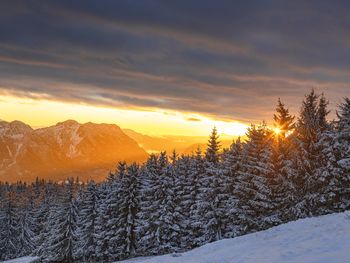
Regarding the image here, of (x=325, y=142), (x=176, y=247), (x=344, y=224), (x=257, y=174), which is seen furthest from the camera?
(x=176, y=247)

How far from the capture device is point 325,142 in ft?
123

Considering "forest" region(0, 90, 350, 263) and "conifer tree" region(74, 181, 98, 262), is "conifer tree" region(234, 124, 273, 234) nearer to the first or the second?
"forest" region(0, 90, 350, 263)

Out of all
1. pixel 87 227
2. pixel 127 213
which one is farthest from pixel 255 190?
pixel 87 227

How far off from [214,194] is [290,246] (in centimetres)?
2248

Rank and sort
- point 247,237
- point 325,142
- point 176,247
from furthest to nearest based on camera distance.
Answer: point 176,247 < point 325,142 < point 247,237

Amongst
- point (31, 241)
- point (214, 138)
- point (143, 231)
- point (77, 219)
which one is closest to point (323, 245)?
point (214, 138)

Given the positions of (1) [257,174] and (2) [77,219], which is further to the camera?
(2) [77,219]

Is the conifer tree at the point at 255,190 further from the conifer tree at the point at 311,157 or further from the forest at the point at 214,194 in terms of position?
the conifer tree at the point at 311,157

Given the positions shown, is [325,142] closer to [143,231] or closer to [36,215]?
[143,231]

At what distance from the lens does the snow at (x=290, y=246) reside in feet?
62.2

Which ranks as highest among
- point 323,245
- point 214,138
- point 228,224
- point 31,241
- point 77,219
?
point 214,138

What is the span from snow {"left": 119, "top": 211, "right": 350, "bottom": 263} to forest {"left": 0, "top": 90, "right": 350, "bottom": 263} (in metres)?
11.1

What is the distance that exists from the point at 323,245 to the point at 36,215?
85.2 m

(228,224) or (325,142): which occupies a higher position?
(325,142)
